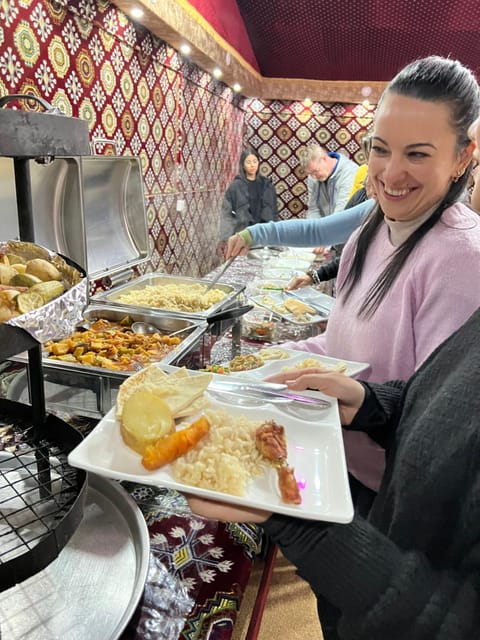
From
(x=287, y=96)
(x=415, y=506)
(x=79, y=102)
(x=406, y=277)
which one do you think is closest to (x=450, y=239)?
(x=406, y=277)

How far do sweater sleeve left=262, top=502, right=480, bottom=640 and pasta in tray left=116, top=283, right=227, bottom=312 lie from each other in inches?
54.9

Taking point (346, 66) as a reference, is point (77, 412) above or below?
below

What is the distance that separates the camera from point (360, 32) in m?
4.11

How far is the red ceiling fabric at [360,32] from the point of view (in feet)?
12.0

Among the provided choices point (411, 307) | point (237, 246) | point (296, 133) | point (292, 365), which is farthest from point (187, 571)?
point (296, 133)

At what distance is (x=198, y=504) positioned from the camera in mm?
657

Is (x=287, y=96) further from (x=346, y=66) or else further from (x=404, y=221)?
(x=404, y=221)

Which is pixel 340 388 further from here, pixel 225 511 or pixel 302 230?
pixel 302 230

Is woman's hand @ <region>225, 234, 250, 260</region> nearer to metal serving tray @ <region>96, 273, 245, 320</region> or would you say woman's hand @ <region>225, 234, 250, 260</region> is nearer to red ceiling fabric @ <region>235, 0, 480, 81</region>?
metal serving tray @ <region>96, 273, 245, 320</region>

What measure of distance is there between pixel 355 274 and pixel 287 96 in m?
4.95

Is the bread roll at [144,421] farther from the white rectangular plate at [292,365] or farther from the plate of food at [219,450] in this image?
the white rectangular plate at [292,365]

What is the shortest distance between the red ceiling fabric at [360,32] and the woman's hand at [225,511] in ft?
12.0

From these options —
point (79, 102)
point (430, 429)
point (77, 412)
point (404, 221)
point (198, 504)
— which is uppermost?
point (79, 102)

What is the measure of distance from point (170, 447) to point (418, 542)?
363 mm
